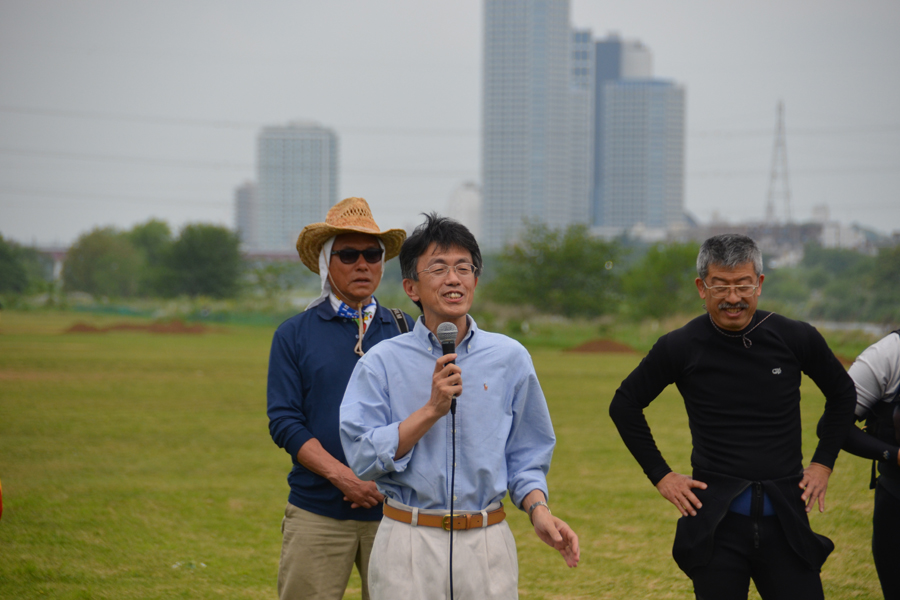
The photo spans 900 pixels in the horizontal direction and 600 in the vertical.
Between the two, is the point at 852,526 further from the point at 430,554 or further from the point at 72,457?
the point at 72,457

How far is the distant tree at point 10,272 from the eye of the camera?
64312 mm

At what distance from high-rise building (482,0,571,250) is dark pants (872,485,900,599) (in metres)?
174

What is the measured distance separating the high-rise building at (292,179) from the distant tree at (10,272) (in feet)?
282

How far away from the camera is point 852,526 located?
8.14m

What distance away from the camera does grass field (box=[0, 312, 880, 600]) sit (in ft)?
21.8

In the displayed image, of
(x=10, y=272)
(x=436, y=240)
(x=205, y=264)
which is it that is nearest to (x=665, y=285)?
(x=205, y=264)

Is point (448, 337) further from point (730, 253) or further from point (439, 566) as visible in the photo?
point (730, 253)

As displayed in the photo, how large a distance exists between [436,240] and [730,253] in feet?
4.10

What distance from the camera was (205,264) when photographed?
241 ft

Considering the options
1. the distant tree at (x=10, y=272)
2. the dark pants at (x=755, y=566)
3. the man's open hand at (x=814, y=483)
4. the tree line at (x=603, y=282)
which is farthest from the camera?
the distant tree at (x=10, y=272)

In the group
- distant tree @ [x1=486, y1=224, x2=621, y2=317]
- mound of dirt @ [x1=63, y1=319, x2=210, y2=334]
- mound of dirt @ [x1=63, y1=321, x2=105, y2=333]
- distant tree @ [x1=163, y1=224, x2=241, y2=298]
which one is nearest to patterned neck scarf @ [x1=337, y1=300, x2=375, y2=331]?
distant tree @ [x1=486, y1=224, x2=621, y2=317]

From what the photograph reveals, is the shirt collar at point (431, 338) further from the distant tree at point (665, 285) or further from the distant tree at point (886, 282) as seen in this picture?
the distant tree at point (886, 282)

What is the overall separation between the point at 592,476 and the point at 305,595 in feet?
25.4

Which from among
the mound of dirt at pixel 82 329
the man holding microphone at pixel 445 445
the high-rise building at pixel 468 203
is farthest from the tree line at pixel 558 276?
the high-rise building at pixel 468 203
